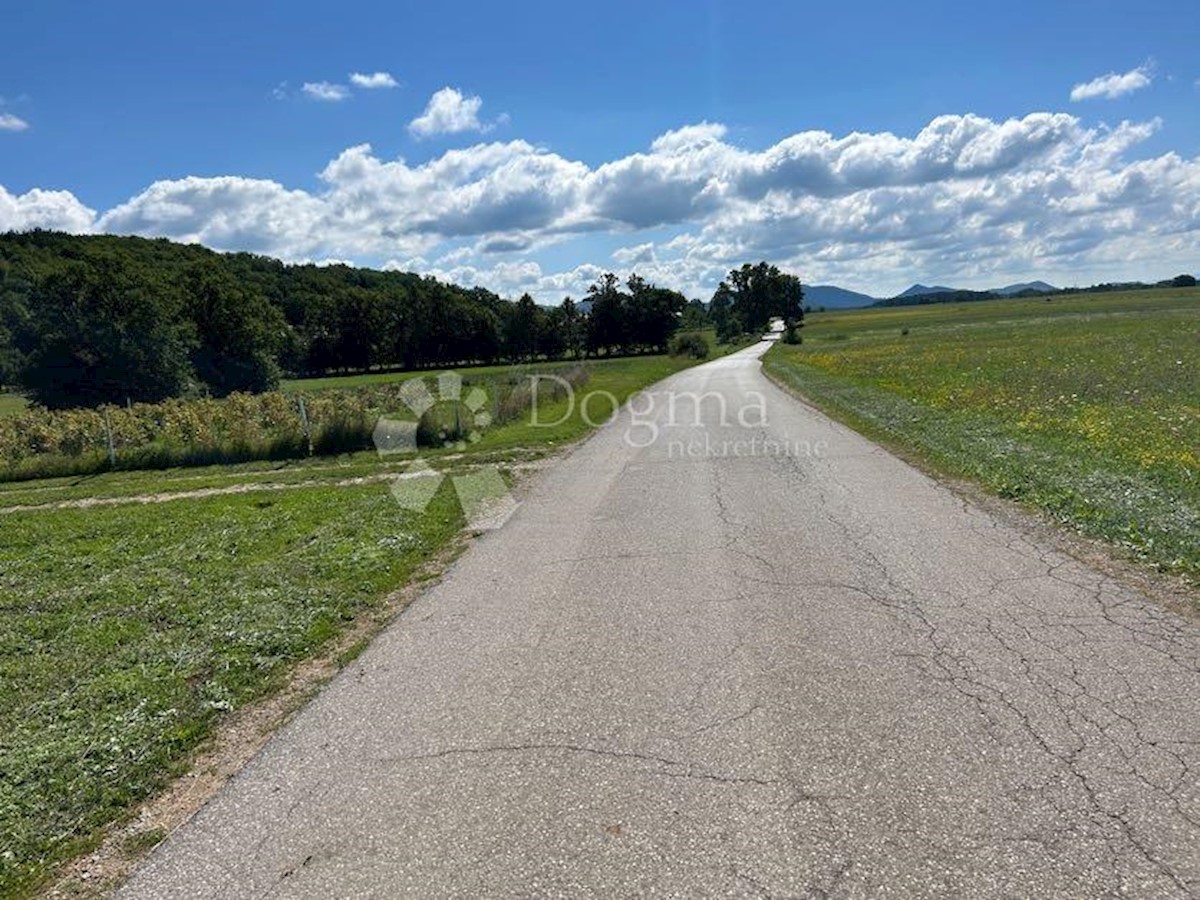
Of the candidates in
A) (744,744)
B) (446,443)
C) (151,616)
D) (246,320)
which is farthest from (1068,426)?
(246,320)

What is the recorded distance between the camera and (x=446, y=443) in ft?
59.0

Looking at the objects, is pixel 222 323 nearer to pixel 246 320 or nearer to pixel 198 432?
pixel 246 320

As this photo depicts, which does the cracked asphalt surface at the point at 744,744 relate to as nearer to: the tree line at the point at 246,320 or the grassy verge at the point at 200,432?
the grassy verge at the point at 200,432

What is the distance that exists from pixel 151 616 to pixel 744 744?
5331 millimetres

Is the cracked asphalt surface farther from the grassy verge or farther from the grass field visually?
the grassy verge

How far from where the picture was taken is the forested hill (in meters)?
55.2

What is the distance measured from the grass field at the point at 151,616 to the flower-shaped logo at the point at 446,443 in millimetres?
305

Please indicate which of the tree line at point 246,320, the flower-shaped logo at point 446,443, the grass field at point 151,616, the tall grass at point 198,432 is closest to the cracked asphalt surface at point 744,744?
the grass field at point 151,616

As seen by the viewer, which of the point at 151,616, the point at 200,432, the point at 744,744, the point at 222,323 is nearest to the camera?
the point at 744,744

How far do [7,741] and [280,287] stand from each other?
111 meters

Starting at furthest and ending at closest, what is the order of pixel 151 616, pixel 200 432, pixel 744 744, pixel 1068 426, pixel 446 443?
pixel 200 432 → pixel 446 443 → pixel 1068 426 → pixel 151 616 → pixel 744 744

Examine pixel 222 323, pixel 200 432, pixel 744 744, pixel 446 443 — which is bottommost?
pixel 744 744

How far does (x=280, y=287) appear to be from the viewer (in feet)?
345

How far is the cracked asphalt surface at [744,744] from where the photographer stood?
3105mm
